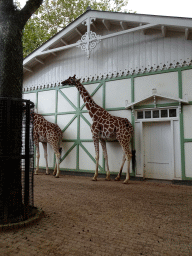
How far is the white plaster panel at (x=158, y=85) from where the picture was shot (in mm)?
6797

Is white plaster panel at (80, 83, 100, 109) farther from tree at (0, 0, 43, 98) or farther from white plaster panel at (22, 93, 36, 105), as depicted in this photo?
tree at (0, 0, 43, 98)

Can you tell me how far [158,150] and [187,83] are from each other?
2326mm

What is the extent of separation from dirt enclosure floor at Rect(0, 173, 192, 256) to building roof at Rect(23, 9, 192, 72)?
5111 millimetres

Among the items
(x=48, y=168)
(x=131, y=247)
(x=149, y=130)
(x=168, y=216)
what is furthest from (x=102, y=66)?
(x=131, y=247)

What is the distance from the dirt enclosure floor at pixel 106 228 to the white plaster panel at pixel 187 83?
3.34 m

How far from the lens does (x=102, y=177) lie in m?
7.59

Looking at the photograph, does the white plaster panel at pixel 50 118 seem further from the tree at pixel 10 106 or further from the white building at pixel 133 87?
the tree at pixel 10 106

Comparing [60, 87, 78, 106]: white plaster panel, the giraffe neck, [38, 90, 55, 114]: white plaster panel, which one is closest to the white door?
the giraffe neck

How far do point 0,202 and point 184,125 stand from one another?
5561mm

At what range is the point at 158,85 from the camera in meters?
7.02

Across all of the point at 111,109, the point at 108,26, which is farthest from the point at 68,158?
the point at 108,26

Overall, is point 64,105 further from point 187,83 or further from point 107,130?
point 187,83

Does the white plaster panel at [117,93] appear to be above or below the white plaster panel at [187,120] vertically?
above

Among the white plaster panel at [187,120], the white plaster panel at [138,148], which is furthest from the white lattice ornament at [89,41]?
the white plaster panel at [187,120]
